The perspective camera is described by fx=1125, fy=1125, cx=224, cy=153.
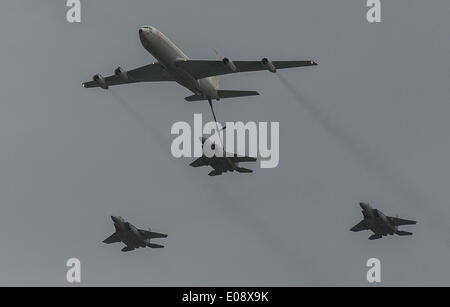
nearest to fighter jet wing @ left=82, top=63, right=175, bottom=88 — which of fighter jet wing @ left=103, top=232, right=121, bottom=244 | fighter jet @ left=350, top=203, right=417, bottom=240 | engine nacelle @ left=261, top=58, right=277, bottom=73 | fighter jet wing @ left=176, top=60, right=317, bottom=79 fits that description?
fighter jet wing @ left=176, top=60, right=317, bottom=79

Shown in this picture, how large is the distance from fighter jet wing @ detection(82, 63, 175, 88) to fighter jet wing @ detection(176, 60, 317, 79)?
5308 mm

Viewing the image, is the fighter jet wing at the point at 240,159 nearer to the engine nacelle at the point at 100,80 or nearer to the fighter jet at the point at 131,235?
the fighter jet at the point at 131,235

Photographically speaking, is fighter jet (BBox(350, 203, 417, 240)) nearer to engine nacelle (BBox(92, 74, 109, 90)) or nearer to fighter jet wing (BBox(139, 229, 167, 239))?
fighter jet wing (BBox(139, 229, 167, 239))

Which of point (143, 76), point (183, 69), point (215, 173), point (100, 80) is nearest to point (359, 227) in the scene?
point (215, 173)

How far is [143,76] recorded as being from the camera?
133 metres

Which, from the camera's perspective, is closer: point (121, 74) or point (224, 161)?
point (121, 74)

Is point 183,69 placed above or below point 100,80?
below

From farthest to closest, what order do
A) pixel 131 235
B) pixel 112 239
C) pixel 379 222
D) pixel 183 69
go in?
pixel 112 239 → pixel 131 235 → pixel 379 222 → pixel 183 69

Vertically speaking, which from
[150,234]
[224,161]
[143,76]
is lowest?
[150,234]

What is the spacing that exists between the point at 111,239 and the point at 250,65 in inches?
1348

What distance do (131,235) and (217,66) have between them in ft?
87.4

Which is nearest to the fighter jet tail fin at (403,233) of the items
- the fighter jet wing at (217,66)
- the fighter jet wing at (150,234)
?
the fighter jet wing at (217,66)

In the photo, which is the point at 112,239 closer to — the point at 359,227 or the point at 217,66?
the point at 359,227

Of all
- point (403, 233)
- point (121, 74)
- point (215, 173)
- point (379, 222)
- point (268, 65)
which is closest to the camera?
point (268, 65)
